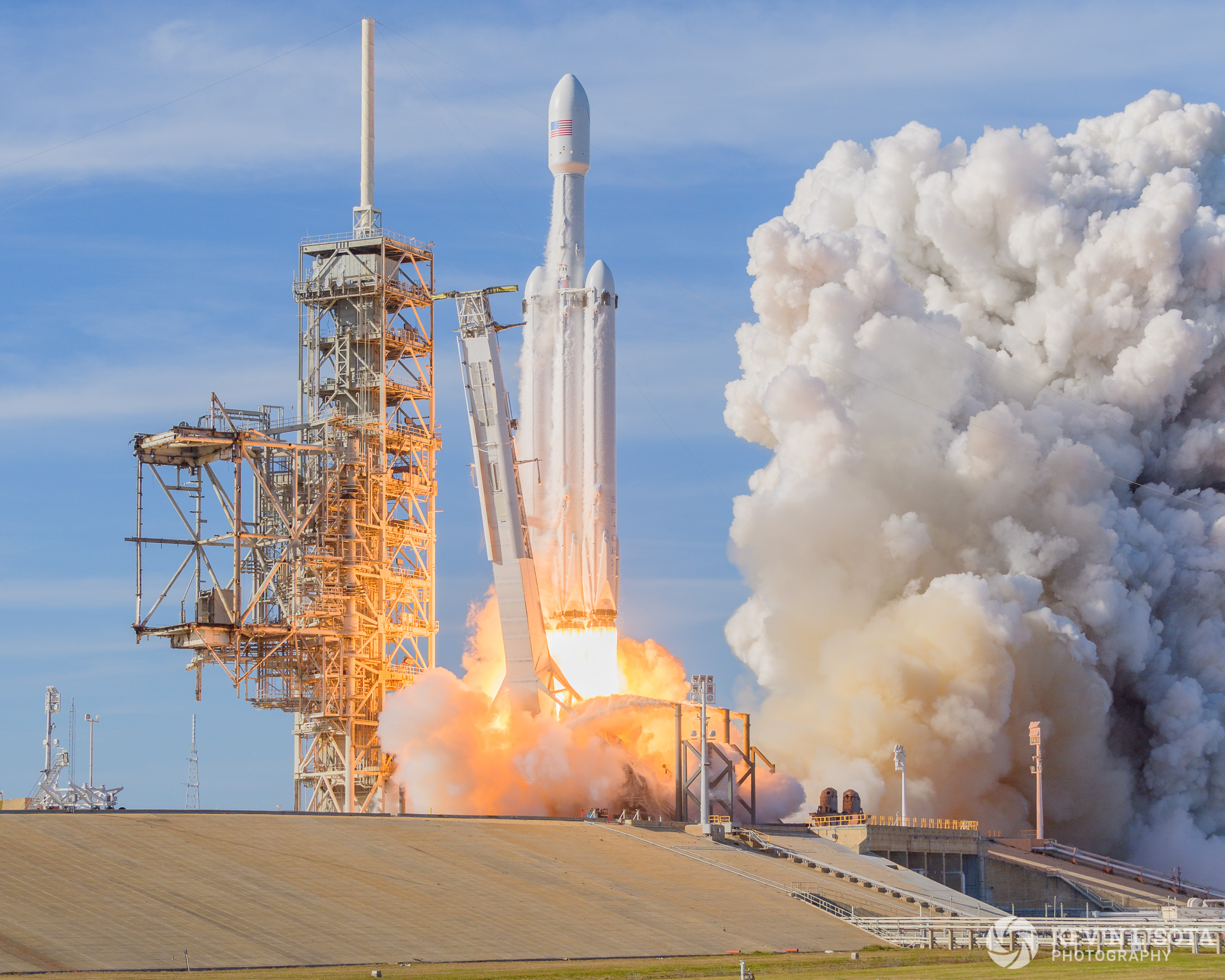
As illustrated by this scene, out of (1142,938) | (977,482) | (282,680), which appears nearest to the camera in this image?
(1142,938)

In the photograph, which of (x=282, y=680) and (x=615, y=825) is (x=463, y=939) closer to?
(x=615, y=825)

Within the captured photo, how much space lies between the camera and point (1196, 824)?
279 ft

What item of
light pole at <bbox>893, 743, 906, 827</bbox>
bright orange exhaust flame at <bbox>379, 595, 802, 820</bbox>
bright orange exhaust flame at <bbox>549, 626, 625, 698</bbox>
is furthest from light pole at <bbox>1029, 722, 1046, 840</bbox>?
bright orange exhaust flame at <bbox>549, 626, 625, 698</bbox>

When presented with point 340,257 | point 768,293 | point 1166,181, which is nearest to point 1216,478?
point 1166,181

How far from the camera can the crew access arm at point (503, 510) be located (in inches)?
2736

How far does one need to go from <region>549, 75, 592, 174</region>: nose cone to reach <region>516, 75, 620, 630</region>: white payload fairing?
0.10ft

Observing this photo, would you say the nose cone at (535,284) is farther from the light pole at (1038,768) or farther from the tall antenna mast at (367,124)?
the light pole at (1038,768)

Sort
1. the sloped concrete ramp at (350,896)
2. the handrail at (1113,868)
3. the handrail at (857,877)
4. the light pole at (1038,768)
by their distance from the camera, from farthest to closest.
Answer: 1. the handrail at (1113,868)
2. the light pole at (1038,768)
3. the handrail at (857,877)
4. the sloped concrete ramp at (350,896)

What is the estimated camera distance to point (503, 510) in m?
69.7

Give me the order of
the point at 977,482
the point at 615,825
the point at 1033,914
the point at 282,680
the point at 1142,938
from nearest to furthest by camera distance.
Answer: the point at 1142,938 → the point at 615,825 → the point at 1033,914 → the point at 282,680 → the point at 977,482

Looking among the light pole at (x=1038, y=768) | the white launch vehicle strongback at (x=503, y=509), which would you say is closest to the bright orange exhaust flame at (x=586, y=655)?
the white launch vehicle strongback at (x=503, y=509)

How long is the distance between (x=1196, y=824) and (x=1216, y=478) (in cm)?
1667

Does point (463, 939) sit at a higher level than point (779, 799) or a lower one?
lower

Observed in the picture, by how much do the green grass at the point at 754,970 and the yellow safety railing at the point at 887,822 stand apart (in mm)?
20401
